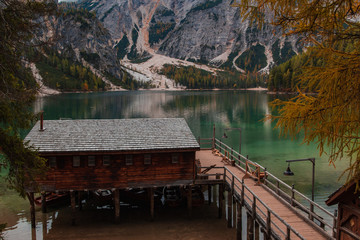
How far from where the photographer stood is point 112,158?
22609mm

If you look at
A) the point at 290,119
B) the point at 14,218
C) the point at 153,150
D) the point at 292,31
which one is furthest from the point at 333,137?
the point at 14,218

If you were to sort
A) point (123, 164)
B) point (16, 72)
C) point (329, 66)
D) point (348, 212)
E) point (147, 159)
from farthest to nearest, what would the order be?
point (147, 159) → point (123, 164) → point (348, 212) → point (16, 72) → point (329, 66)

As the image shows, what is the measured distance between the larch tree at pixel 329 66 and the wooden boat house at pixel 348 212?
15.8 feet

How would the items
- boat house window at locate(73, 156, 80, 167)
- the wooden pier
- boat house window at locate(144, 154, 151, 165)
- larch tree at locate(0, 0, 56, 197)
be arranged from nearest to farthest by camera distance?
larch tree at locate(0, 0, 56, 197) → the wooden pier → boat house window at locate(73, 156, 80, 167) → boat house window at locate(144, 154, 151, 165)

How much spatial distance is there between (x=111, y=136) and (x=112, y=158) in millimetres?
1893

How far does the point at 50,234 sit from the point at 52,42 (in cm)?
1669

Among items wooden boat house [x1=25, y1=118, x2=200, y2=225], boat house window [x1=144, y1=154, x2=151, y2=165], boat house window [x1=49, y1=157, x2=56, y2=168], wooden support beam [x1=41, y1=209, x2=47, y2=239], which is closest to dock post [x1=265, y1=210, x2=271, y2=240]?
wooden boat house [x1=25, y1=118, x2=200, y2=225]

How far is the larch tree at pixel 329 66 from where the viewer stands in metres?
6.00

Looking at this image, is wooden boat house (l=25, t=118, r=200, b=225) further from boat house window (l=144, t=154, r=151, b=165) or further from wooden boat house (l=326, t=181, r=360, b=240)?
wooden boat house (l=326, t=181, r=360, b=240)

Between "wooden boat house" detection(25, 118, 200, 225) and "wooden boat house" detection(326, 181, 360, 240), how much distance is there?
41.4 ft

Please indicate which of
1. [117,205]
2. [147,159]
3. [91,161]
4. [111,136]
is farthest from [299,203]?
[91,161]

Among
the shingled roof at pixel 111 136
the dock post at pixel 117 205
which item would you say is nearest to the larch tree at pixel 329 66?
the shingled roof at pixel 111 136

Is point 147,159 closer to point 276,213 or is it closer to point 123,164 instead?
point 123,164

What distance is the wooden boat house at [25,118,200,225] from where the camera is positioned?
72.7 ft
